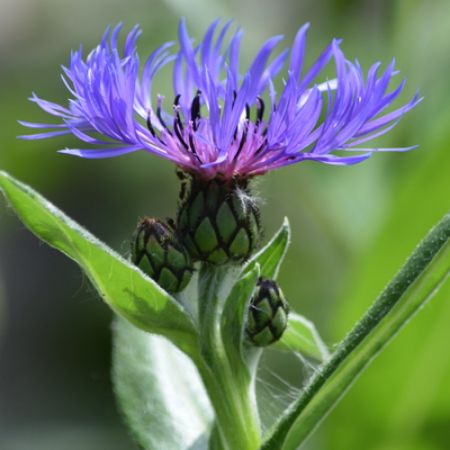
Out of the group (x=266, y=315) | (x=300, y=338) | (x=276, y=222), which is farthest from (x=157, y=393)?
(x=276, y=222)

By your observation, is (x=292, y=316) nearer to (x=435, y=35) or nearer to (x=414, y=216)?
(x=414, y=216)

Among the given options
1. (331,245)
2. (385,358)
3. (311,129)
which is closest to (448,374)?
(385,358)

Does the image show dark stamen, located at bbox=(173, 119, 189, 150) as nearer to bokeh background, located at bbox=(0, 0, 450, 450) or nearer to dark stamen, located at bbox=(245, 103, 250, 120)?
dark stamen, located at bbox=(245, 103, 250, 120)

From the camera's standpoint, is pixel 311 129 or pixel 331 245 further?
pixel 331 245

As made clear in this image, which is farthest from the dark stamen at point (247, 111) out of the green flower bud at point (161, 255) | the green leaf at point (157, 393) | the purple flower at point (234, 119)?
the green leaf at point (157, 393)

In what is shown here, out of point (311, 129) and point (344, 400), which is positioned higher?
point (311, 129)

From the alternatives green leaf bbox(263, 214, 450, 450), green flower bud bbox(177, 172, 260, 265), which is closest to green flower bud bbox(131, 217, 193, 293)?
green flower bud bbox(177, 172, 260, 265)

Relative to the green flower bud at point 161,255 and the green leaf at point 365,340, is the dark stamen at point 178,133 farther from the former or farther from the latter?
the green leaf at point 365,340
